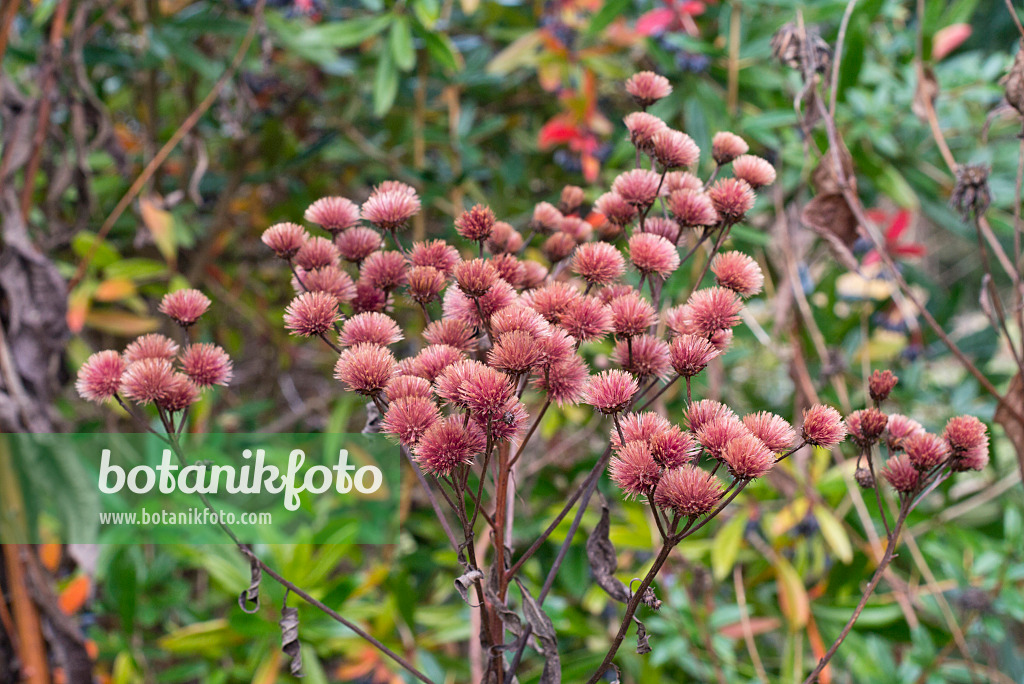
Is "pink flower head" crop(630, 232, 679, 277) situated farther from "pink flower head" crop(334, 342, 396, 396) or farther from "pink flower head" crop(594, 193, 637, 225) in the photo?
"pink flower head" crop(334, 342, 396, 396)

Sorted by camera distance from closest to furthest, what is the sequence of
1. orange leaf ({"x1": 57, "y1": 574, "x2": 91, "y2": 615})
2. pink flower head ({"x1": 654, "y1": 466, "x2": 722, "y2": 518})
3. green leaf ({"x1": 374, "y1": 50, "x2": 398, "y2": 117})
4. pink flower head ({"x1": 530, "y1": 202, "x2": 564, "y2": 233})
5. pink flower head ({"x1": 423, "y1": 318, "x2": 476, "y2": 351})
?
1. pink flower head ({"x1": 654, "y1": 466, "x2": 722, "y2": 518})
2. pink flower head ({"x1": 423, "y1": 318, "x2": 476, "y2": 351})
3. pink flower head ({"x1": 530, "y1": 202, "x2": 564, "y2": 233})
4. orange leaf ({"x1": 57, "y1": 574, "x2": 91, "y2": 615})
5. green leaf ({"x1": 374, "y1": 50, "x2": 398, "y2": 117})

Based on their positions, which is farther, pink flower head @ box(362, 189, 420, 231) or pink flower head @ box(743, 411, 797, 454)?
pink flower head @ box(362, 189, 420, 231)

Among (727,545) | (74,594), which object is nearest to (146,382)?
(74,594)

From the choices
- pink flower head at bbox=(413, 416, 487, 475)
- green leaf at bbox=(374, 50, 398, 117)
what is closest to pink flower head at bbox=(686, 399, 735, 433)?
pink flower head at bbox=(413, 416, 487, 475)

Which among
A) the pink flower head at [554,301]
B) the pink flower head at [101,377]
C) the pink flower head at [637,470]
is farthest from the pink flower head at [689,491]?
the pink flower head at [101,377]

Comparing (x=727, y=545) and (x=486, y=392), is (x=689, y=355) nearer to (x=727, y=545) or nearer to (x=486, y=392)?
(x=486, y=392)

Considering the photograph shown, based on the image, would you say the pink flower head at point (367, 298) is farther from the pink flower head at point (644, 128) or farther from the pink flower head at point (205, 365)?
the pink flower head at point (644, 128)
